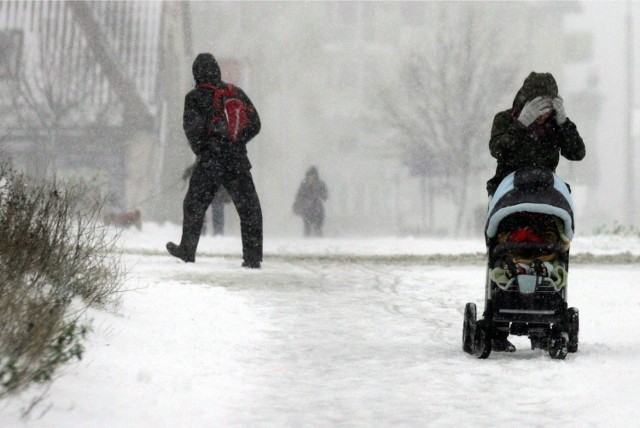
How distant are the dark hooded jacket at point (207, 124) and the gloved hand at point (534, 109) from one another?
483cm

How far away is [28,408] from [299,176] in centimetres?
5700

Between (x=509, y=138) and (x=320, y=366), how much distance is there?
170 cm

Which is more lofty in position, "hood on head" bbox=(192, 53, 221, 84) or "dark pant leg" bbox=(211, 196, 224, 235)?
"hood on head" bbox=(192, 53, 221, 84)

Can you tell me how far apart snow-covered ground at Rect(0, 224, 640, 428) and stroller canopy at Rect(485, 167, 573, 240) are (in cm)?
83

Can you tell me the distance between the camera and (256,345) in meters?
6.18

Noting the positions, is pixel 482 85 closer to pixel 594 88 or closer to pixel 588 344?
pixel 594 88

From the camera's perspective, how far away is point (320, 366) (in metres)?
5.53

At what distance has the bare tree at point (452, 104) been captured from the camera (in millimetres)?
40656

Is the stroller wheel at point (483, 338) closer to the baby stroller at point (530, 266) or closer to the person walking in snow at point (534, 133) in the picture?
the baby stroller at point (530, 266)

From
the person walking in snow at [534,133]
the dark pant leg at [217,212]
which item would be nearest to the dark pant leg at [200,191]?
the person walking in snow at [534,133]

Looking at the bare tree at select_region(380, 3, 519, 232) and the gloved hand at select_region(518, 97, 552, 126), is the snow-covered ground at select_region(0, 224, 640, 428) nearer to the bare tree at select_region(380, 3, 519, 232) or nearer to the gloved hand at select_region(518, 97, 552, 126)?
the gloved hand at select_region(518, 97, 552, 126)

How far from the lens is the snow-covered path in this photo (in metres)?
4.30

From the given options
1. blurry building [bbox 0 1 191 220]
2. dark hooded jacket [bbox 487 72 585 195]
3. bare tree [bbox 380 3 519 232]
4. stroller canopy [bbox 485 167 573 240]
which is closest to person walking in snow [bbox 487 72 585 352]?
dark hooded jacket [bbox 487 72 585 195]

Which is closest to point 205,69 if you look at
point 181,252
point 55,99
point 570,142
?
point 181,252
